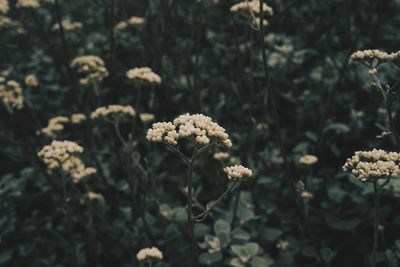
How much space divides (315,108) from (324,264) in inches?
84.7

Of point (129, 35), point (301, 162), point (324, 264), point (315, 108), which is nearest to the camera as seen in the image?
point (324, 264)

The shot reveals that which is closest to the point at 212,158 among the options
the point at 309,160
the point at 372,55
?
the point at 309,160

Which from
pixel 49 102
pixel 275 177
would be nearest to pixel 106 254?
pixel 275 177

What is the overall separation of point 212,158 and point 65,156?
5.34ft

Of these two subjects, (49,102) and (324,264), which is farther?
(49,102)

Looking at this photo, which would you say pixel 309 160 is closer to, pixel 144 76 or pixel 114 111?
pixel 144 76

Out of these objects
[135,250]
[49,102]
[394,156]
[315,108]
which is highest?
[49,102]

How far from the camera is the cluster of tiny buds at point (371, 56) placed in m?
2.67

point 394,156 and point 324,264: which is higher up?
point 394,156

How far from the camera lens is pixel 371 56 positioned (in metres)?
2.71

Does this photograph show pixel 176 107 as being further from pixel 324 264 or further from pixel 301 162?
pixel 324 264

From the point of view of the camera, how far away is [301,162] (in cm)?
354

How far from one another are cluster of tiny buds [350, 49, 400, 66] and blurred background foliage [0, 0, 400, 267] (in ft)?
1.70

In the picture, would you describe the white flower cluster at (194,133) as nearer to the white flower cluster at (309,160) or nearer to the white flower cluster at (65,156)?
the white flower cluster at (65,156)
